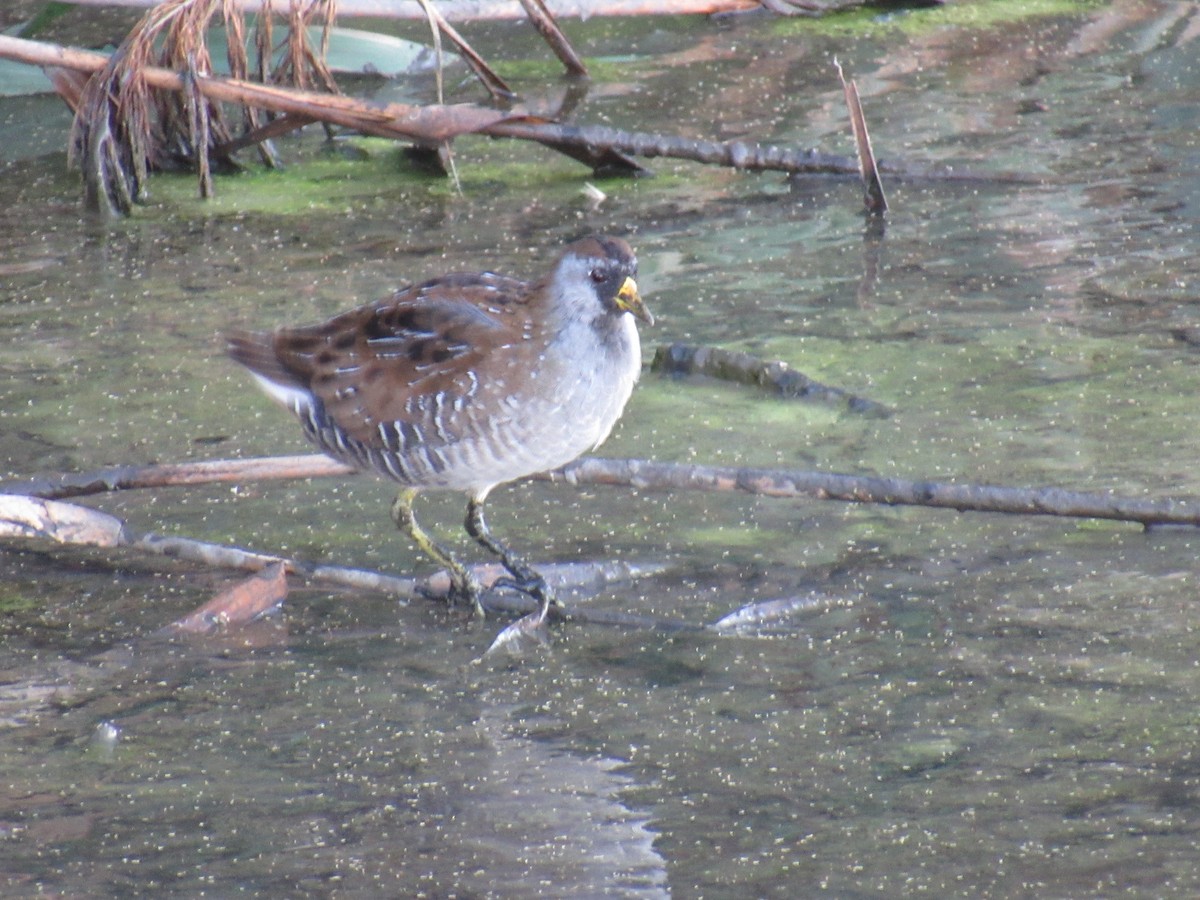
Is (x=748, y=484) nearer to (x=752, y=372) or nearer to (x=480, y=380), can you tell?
(x=480, y=380)

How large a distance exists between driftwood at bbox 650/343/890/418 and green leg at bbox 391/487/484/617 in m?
0.98

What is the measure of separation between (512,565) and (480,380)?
347 millimetres

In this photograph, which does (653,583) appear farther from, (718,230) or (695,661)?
(718,230)

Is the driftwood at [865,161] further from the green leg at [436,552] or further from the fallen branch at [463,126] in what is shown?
the green leg at [436,552]

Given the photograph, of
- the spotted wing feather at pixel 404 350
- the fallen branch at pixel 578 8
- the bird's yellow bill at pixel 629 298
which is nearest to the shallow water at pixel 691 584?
the spotted wing feather at pixel 404 350

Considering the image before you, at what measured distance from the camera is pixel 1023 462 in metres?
3.68

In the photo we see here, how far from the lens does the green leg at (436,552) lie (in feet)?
10.6

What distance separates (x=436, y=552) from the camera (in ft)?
11.2

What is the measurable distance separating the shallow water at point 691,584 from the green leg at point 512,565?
0.08 metres

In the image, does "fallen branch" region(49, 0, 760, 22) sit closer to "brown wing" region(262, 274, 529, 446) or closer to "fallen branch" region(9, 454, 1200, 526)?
"fallen branch" region(9, 454, 1200, 526)

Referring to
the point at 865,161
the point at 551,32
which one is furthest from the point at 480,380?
the point at 551,32

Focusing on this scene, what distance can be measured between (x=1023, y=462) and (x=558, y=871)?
5.77 ft

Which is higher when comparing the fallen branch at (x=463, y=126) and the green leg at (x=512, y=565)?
the fallen branch at (x=463, y=126)

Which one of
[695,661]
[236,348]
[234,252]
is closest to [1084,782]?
[695,661]
